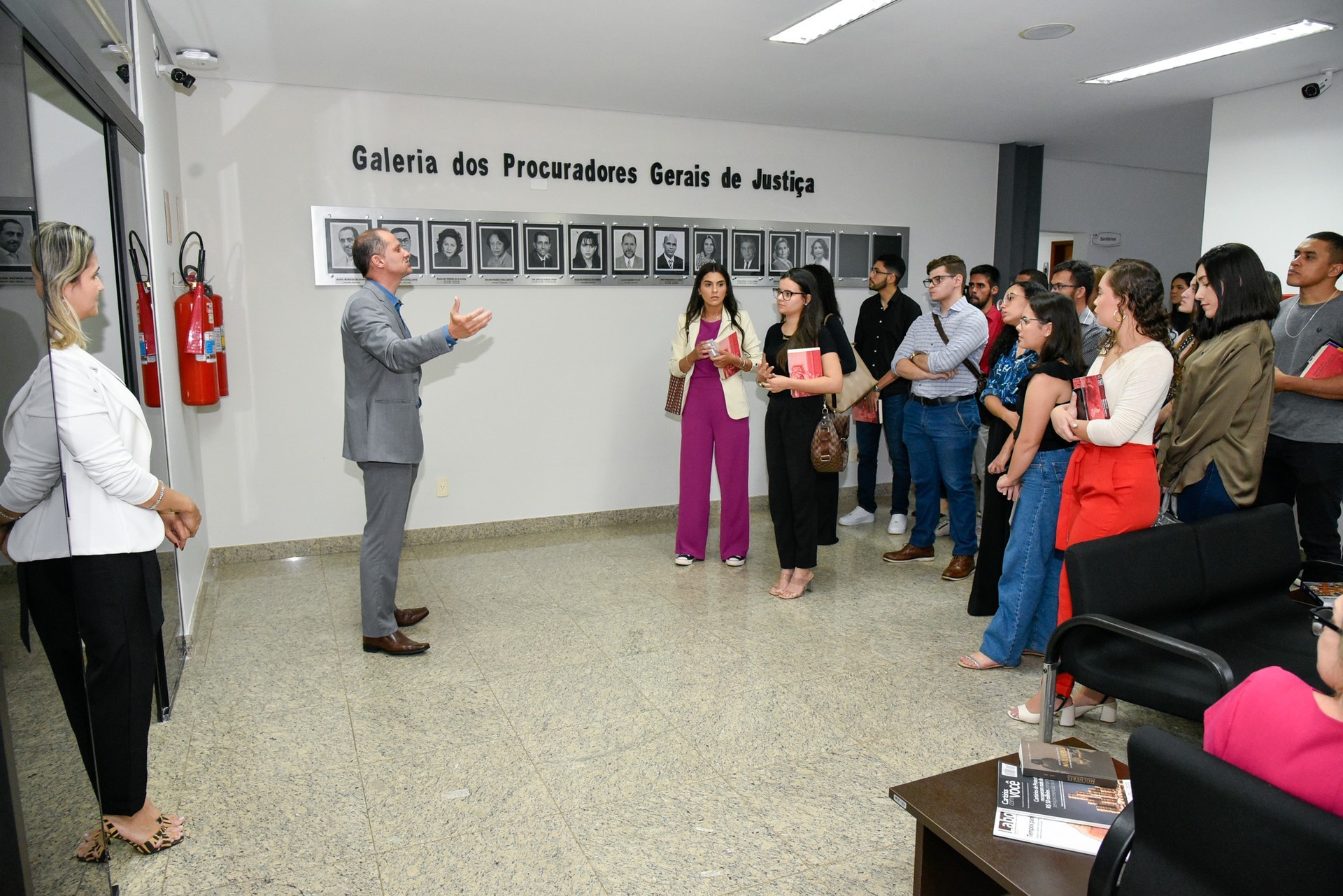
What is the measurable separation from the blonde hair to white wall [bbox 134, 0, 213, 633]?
1.71 meters

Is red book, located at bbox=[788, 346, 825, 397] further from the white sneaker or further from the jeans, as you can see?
the white sneaker

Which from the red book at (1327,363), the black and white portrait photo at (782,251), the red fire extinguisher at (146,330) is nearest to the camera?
the red fire extinguisher at (146,330)

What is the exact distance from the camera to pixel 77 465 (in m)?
2.10

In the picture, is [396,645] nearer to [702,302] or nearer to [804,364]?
A: [804,364]

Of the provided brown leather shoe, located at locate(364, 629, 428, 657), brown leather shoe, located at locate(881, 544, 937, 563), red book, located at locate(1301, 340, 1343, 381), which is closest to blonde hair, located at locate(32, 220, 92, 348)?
brown leather shoe, located at locate(364, 629, 428, 657)

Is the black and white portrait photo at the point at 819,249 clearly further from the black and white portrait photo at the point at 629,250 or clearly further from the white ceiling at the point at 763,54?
the black and white portrait photo at the point at 629,250

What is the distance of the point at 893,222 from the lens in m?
6.92

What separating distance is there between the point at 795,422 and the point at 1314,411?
2.39m

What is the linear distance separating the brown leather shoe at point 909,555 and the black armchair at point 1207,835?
3.81 m

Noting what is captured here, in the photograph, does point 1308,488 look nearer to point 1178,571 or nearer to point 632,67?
point 1178,571

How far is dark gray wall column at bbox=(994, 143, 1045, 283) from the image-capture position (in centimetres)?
726

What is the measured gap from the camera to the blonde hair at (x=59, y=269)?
1870 millimetres

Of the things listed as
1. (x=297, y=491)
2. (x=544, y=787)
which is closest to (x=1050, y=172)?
(x=297, y=491)

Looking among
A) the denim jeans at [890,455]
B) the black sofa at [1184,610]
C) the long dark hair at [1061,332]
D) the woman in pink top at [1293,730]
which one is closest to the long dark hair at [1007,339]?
the long dark hair at [1061,332]
